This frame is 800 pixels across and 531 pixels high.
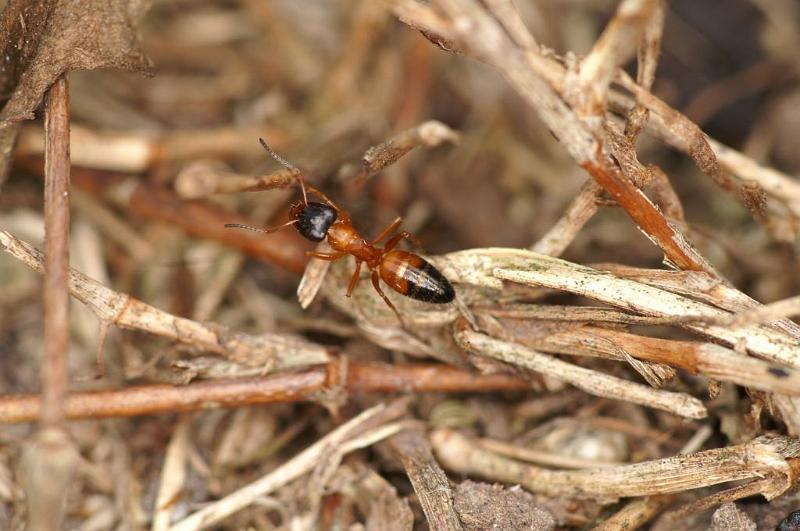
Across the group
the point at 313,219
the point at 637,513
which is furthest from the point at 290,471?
the point at 637,513

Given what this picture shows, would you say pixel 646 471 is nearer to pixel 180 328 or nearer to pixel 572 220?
pixel 572 220

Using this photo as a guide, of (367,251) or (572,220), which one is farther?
(367,251)

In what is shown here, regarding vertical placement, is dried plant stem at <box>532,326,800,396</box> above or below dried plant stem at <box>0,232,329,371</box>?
above

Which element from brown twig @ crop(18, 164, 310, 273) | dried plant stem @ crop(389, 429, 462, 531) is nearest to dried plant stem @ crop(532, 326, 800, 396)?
dried plant stem @ crop(389, 429, 462, 531)

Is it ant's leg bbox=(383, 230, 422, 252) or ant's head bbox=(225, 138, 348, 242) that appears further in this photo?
ant's leg bbox=(383, 230, 422, 252)

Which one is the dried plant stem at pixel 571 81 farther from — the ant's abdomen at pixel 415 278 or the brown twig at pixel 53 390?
the brown twig at pixel 53 390

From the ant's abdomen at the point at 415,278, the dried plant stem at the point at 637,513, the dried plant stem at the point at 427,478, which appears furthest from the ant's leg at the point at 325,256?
the dried plant stem at the point at 637,513

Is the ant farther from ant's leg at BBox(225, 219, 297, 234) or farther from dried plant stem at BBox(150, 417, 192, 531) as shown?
dried plant stem at BBox(150, 417, 192, 531)
